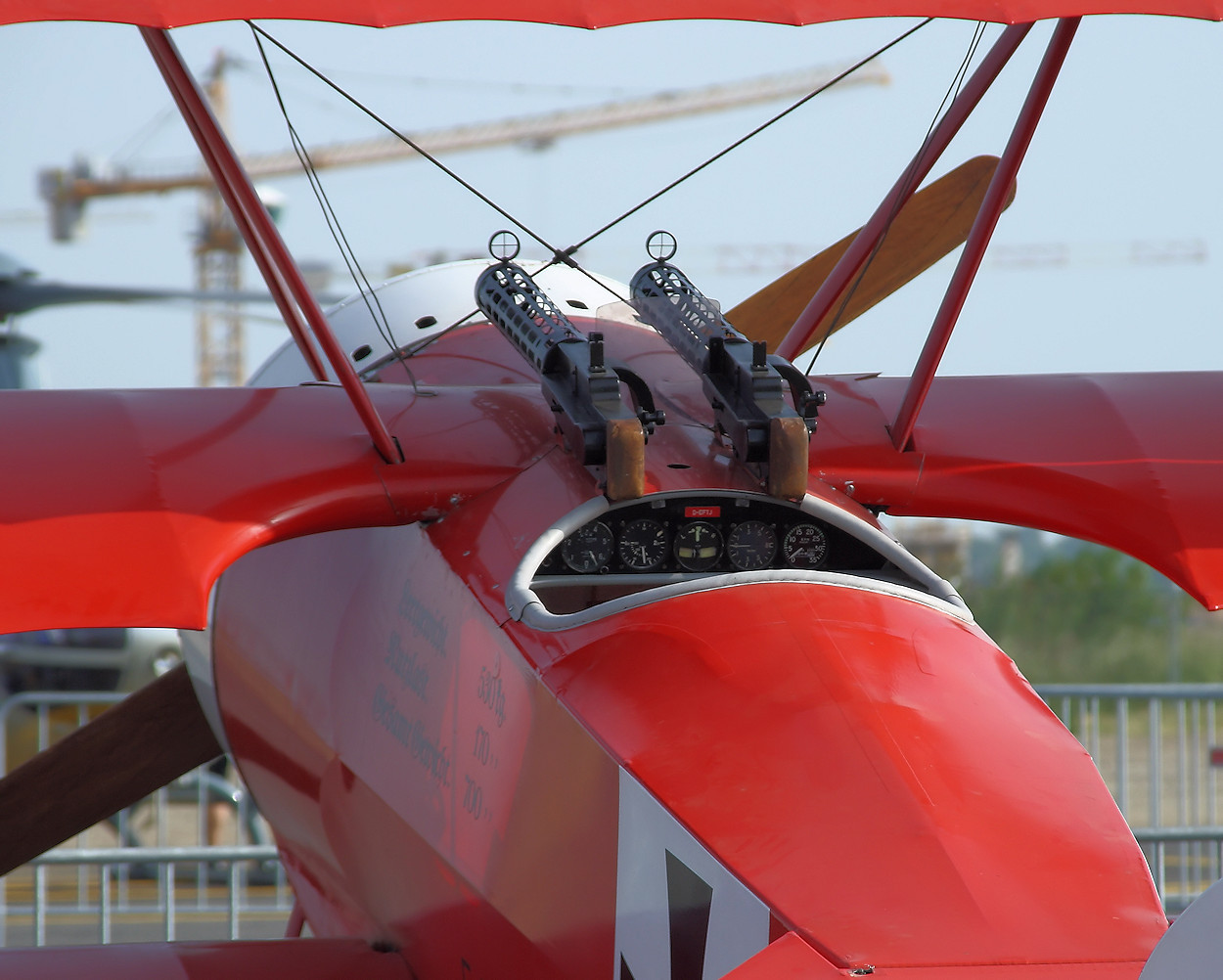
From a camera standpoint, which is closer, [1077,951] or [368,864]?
[1077,951]

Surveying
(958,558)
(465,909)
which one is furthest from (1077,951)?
(958,558)

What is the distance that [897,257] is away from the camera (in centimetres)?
736

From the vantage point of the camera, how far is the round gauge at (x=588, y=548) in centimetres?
418

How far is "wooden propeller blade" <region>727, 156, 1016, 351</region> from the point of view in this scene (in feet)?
23.4

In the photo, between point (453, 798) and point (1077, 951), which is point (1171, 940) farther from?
point (453, 798)

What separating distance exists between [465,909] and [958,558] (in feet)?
224

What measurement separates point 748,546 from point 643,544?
305 mm

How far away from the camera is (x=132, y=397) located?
4.87 m

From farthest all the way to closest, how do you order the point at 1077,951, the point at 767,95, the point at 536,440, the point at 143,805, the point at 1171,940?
the point at 767,95 < the point at 143,805 < the point at 536,440 < the point at 1077,951 < the point at 1171,940

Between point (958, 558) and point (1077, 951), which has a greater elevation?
point (958, 558)

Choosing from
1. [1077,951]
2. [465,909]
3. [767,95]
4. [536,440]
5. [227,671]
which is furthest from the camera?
[767,95]

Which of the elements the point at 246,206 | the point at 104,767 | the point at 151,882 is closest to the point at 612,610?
the point at 246,206

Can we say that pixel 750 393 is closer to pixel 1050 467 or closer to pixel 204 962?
pixel 1050 467

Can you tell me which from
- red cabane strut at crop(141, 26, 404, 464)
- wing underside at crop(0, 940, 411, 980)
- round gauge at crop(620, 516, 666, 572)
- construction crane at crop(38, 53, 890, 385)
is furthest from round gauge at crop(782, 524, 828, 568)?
construction crane at crop(38, 53, 890, 385)
